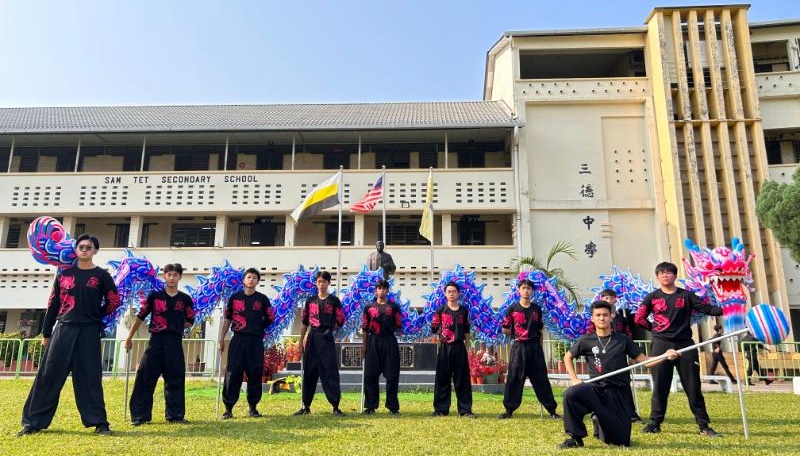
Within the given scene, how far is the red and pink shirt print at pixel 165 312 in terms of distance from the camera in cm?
649

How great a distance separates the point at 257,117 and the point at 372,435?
766 inches

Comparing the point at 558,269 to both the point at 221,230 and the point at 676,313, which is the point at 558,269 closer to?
the point at 221,230

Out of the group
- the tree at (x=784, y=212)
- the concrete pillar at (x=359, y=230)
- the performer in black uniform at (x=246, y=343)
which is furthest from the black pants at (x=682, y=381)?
the concrete pillar at (x=359, y=230)

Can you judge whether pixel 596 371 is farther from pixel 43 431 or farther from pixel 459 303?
pixel 43 431

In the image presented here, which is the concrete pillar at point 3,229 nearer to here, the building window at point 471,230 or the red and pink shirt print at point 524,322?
the building window at point 471,230

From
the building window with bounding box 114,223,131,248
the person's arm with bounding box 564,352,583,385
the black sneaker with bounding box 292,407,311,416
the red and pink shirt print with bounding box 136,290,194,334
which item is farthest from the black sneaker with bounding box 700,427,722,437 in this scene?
the building window with bounding box 114,223,131,248

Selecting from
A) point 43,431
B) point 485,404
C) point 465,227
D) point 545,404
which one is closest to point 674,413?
point 545,404

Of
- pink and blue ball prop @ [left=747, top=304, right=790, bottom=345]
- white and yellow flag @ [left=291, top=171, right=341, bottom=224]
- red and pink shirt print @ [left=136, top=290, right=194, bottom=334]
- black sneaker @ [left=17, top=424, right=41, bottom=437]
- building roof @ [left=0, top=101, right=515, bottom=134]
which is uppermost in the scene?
building roof @ [left=0, top=101, right=515, bottom=134]

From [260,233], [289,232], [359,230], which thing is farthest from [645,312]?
[260,233]

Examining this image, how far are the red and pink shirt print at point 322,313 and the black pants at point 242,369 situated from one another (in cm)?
71

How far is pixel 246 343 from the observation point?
275 inches

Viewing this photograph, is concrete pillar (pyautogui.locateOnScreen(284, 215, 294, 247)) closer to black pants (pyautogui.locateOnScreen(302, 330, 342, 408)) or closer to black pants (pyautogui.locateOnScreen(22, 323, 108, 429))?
black pants (pyautogui.locateOnScreen(302, 330, 342, 408))

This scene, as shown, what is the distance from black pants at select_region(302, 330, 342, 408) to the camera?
7.10 metres

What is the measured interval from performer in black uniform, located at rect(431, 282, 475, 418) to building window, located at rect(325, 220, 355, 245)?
15459 mm
